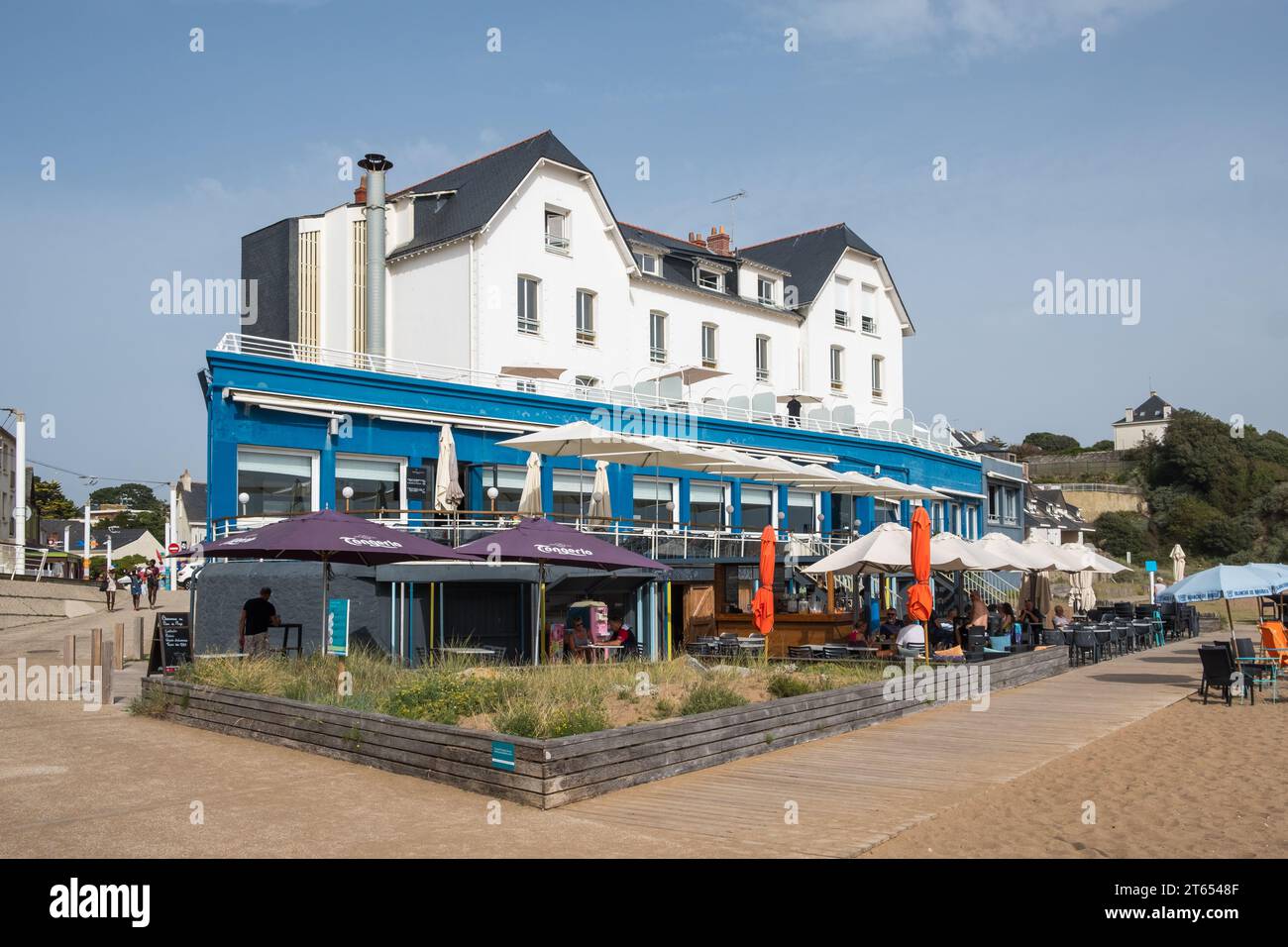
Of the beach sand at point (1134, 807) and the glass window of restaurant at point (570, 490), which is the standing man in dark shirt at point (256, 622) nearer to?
the beach sand at point (1134, 807)

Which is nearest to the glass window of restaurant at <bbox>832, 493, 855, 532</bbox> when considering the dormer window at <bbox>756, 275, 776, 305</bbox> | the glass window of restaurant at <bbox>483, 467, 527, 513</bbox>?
the dormer window at <bbox>756, 275, 776, 305</bbox>

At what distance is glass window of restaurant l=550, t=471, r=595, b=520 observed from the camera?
2855 centimetres

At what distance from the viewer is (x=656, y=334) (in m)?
35.5

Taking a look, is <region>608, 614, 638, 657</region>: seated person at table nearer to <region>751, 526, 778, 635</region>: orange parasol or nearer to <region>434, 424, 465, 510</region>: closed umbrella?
<region>751, 526, 778, 635</region>: orange parasol

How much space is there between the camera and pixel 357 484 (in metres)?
24.6

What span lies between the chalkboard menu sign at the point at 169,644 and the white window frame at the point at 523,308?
1601cm

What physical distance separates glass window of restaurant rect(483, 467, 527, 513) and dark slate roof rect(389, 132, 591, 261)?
6.53 m

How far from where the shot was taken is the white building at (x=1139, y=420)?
413ft

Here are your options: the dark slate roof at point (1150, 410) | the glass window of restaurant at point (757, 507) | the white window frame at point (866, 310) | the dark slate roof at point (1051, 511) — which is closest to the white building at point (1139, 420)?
the dark slate roof at point (1150, 410)

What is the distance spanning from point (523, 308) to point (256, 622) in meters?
15.6

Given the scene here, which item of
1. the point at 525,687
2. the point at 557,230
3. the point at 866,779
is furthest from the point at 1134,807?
the point at 557,230

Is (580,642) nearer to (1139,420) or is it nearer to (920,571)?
(920,571)
